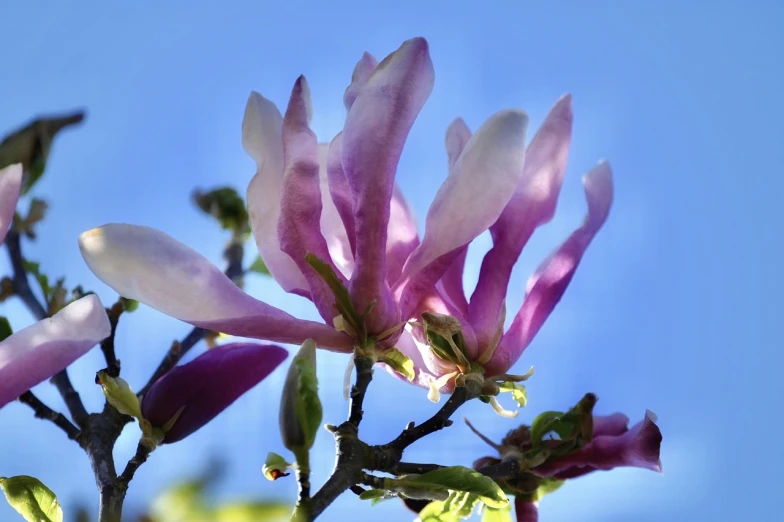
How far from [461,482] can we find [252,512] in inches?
11.9

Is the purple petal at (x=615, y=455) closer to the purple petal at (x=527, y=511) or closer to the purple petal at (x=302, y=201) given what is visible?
the purple petal at (x=527, y=511)

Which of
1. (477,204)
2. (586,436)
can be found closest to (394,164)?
(477,204)

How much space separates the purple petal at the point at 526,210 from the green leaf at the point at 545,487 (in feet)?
0.79

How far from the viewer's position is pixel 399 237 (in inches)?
38.5

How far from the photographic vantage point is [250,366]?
3.00ft

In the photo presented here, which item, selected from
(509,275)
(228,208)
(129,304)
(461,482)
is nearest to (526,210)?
(509,275)

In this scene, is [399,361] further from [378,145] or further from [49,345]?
[49,345]

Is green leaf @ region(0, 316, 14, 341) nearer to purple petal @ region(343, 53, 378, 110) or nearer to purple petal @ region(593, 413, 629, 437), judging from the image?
purple petal @ region(343, 53, 378, 110)

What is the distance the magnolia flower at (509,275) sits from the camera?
0.94 m

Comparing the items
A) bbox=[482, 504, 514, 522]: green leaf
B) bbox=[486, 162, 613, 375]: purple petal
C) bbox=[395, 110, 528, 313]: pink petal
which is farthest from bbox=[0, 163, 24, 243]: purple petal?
bbox=[482, 504, 514, 522]: green leaf

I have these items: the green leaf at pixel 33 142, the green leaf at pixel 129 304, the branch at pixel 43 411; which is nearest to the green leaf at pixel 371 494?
the branch at pixel 43 411

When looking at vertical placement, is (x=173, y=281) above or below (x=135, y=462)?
above

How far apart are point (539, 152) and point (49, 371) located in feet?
1.94

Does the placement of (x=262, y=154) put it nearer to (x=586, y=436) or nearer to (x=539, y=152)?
(x=539, y=152)
